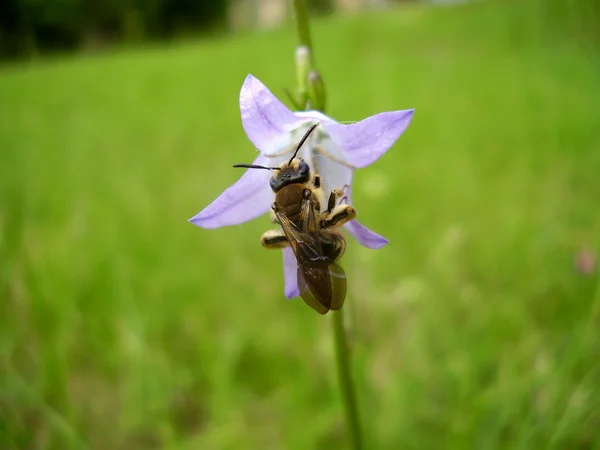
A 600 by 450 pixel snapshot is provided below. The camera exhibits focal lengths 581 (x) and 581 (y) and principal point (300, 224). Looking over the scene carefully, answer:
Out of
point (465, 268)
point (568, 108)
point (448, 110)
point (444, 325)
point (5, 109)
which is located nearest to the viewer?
point (444, 325)

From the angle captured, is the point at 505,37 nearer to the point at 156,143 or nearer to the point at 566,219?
the point at 156,143

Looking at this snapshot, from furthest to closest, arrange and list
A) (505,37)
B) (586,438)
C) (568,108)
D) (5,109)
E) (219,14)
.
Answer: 1. (219,14)
2. (505,37)
3. (5,109)
4. (568,108)
5. (586,438)

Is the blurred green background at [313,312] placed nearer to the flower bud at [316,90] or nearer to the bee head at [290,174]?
the bee head at [290,174]

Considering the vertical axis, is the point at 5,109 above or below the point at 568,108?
above

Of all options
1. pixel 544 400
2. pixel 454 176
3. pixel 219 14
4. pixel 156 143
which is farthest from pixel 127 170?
pixel 219 14

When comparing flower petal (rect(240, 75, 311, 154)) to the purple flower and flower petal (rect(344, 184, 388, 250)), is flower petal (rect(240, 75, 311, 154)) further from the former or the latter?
flower petal (rect(344, 184, 388, 250))

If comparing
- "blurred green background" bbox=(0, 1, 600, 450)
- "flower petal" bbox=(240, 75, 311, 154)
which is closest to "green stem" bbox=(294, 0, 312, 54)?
"flower petal" bbox=(240, 75, 311, 154)
